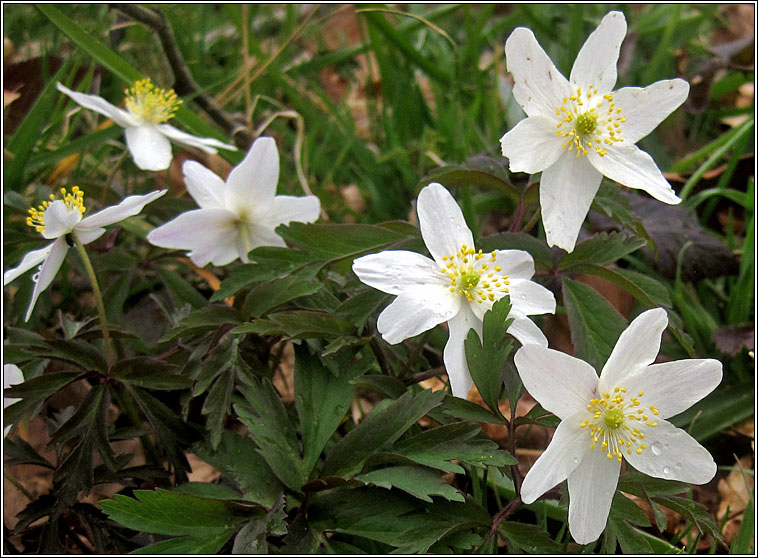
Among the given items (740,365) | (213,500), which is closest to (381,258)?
(213,500)

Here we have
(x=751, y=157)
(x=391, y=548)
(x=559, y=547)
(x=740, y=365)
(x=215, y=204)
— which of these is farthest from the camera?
(x=751, y=157)

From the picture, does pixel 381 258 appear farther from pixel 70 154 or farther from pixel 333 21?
pixel 333 21

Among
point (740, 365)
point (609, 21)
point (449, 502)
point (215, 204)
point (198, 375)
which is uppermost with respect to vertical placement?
point (609, 21)

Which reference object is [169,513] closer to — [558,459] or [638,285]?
[558,459]

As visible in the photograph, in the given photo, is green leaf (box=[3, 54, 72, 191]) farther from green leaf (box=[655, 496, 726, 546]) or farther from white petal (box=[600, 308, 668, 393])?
green leaf (box=[655, 496, 726, 546])

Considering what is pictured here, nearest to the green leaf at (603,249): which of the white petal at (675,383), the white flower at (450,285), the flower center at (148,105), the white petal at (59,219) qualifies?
the white flower at (450,285)

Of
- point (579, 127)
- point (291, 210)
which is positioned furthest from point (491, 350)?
point (291, 210)

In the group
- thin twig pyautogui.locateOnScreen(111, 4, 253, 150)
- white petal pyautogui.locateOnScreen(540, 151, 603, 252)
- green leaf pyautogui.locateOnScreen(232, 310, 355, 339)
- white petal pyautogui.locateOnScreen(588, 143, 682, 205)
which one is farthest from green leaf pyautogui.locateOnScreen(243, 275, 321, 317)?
thin twig pyautogui.locateOnScreen(111, 4, 253, 150)
